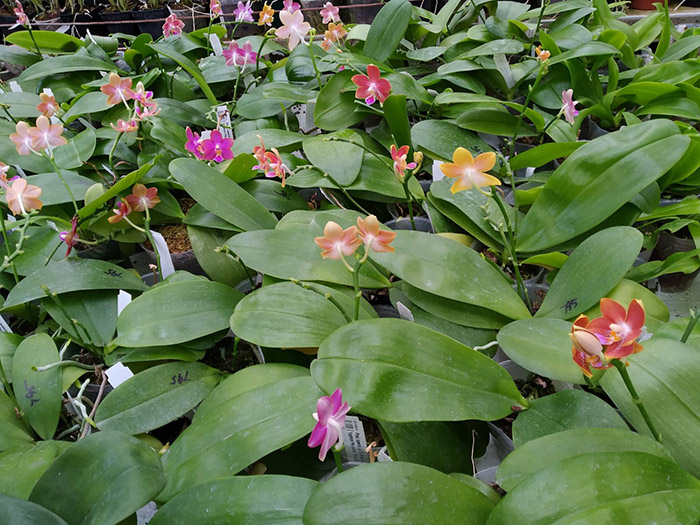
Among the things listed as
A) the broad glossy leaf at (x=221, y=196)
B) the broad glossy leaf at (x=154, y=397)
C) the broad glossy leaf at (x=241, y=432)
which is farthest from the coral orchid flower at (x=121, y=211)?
the broad glossy leaf at (x=241, y=432)

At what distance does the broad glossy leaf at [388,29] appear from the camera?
1.30 metres

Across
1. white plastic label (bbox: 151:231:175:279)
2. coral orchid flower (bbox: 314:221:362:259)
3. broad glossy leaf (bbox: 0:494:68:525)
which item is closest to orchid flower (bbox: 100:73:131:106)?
white plastic label (bbox: 151:231:175:279)

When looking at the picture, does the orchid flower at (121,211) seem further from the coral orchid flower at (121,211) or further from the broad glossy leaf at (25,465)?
the broad glossy leaf at (25,465)

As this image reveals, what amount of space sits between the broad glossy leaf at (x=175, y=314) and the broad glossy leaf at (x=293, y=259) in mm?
85

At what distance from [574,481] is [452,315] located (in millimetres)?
308

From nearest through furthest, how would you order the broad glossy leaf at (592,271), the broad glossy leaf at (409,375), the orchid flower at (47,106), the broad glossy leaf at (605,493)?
the broad glossy leaf at (605,493), the broad glossy leaf at (409,375), the broad glossy leaf at (592,271), the orchid flower at (47,106)

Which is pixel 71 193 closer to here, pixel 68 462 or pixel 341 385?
pixel 68 462

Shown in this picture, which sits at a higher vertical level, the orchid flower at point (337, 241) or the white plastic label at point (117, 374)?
the orchid flower at point (337, 241)

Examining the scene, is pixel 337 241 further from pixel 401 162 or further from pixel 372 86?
pixel 372 86

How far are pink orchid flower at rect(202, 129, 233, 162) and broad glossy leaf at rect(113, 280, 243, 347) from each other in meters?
0.34

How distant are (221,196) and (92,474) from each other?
53cm

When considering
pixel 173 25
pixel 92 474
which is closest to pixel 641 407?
pixel 92 474

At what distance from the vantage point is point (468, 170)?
0.63 metres

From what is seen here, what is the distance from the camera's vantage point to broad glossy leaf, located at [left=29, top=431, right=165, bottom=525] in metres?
0.51
